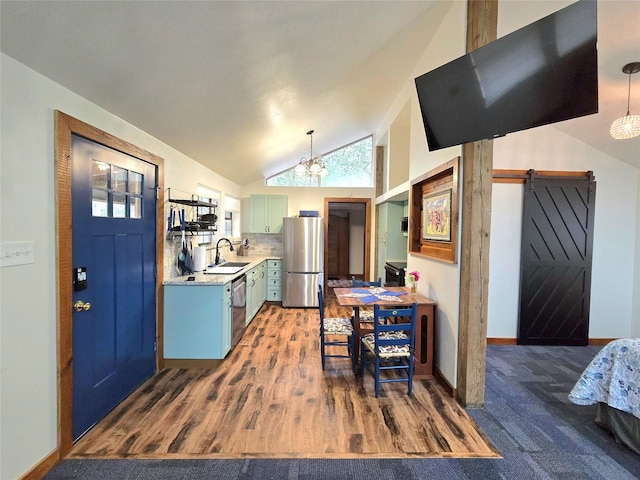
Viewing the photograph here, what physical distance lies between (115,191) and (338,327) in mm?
2302

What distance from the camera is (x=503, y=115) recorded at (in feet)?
5.54

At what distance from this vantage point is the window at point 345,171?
20.1 ft

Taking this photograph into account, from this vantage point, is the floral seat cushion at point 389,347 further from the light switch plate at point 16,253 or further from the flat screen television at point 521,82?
the light switch plate at point 16,253

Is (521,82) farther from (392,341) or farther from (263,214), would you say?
(263,214)

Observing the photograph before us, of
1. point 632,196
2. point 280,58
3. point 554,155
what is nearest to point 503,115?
point 280,58

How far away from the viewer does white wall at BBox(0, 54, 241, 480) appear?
1.40m

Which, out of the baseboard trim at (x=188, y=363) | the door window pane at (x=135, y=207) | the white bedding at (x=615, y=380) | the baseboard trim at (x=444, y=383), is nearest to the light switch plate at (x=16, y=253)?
the door window pane at (x=135, y=207)

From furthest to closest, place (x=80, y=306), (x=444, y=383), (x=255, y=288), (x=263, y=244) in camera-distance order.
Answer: (x=263, y=244)
(x=255, y=288)
(x=444, y=383)
(x=80, y=306)

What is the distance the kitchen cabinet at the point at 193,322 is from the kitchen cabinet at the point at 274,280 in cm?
258

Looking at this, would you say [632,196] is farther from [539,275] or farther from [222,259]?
[222,259]

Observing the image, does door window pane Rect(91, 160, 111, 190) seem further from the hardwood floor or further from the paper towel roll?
the hardwood floor

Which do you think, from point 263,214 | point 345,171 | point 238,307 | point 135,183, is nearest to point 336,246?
point 345,171

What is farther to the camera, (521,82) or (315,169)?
(315,169)

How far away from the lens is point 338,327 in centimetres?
296
